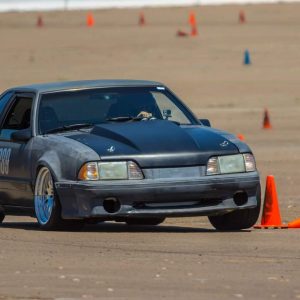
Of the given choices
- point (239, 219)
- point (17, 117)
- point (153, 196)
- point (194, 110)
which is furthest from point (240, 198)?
point (194, 110)

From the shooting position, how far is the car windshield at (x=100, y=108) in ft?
42.4

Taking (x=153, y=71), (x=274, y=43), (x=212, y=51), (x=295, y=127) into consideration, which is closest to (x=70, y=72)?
(x=153, y=71)

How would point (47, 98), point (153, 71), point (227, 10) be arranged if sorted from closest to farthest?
1. point (47, 98)
2. point (153, 71)
3. point (227, 10)

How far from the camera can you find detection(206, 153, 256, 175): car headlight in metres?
12.0

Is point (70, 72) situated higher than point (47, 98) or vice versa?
point (47, 98)

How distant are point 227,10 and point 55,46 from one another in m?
14.4

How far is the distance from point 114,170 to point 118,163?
2.7 inches

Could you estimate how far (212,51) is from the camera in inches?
1763

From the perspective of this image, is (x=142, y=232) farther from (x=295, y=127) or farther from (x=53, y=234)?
(x=295, y=127)

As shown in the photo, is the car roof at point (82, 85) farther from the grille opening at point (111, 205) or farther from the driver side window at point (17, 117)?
the grille opening at point (111, 205)

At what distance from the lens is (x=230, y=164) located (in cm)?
1211

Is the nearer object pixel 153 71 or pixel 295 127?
pixel 295 127

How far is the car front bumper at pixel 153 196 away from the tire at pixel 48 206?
0.42 ft

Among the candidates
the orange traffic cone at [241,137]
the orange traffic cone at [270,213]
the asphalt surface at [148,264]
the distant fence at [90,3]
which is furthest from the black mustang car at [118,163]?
the distant fence at [90,3]
